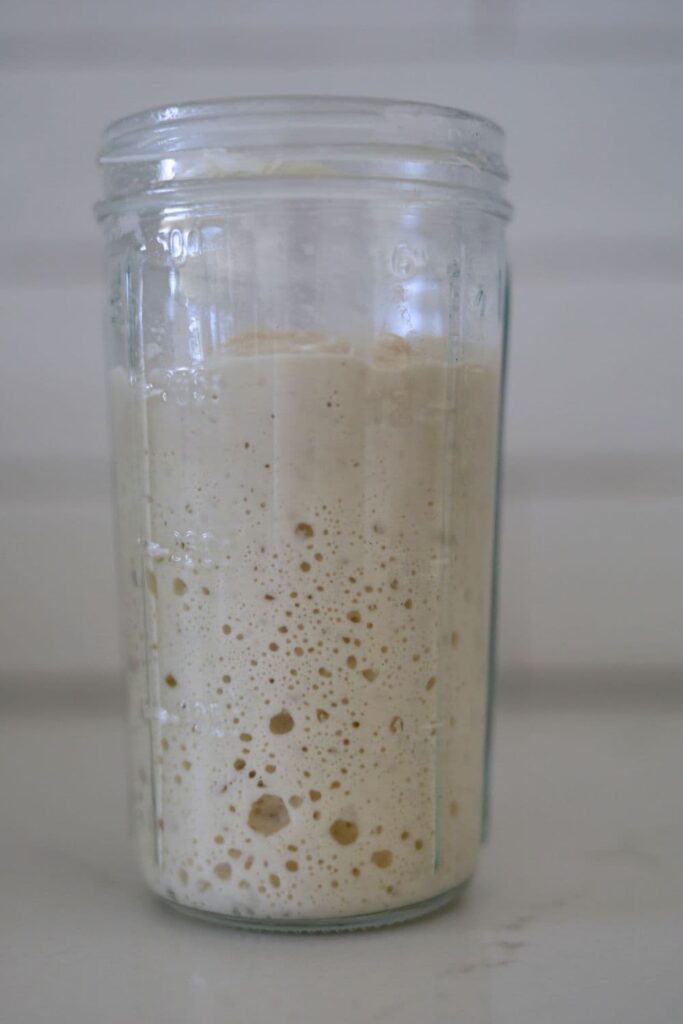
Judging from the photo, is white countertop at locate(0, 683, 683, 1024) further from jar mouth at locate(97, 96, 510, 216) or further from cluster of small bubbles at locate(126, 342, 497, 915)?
jar mouth at locate(97, 96, 510, 216)

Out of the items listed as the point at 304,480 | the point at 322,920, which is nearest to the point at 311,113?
the point at 304,480

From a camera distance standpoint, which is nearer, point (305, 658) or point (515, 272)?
point (305, 658)

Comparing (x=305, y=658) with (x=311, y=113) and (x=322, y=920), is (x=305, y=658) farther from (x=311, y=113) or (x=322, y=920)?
(x=311, y=113)

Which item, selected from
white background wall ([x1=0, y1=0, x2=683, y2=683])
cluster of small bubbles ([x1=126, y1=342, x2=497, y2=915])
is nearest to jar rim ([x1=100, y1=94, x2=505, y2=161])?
cluster of small bubbles ([x1=126, y1=342, x2=497, y2=915])

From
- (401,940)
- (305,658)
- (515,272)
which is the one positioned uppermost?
(515,272)

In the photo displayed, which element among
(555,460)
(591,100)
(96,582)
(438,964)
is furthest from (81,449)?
(438,964)

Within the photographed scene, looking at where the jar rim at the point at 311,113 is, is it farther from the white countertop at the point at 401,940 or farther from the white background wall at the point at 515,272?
the white background wall at the point at 515,272

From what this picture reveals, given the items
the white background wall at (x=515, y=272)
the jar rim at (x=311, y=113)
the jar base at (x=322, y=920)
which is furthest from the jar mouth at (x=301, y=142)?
the white background wall at (x=515, y=272)
